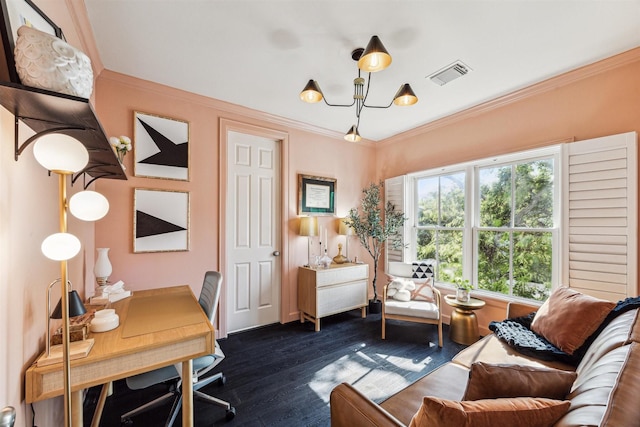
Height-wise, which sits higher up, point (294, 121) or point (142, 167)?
point (294, 121)

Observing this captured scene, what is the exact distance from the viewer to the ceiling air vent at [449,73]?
2.33m

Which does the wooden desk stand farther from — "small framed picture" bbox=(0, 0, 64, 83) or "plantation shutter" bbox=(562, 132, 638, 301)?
"plantation shutter" bbox=(562, 132, 638, 301)

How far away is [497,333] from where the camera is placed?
205 centimetres

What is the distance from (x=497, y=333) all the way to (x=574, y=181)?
63.0 inches

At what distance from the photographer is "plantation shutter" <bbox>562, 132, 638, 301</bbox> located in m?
2.13

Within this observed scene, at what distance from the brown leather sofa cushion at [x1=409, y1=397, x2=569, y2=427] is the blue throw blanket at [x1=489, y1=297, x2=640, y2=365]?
3.73 feet

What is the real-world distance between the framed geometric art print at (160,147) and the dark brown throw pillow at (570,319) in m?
3.42

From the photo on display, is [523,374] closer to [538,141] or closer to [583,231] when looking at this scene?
[583,231]

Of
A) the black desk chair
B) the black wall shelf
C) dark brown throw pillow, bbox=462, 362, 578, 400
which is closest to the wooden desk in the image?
the black desk chair

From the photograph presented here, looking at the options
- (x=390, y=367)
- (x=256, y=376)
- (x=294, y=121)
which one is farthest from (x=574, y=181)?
(x=256, y=376)

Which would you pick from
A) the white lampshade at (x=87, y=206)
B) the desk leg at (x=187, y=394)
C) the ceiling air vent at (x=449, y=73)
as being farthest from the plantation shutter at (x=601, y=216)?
the white lampshade at (x=87, y=206)

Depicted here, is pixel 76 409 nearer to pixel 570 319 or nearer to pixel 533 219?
pixel 570 319

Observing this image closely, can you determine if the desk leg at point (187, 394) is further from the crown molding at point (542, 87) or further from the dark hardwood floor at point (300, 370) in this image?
the crown molding at point (542, 87)

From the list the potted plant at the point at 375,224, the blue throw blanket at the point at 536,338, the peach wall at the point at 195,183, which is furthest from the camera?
the potted plant at the point at 375,224
